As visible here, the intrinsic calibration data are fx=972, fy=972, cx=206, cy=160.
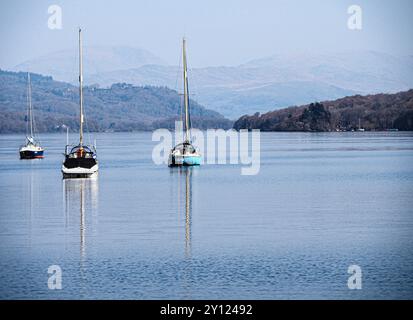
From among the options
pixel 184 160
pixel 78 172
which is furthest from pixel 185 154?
pixel 78 172

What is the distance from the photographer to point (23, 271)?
27406mm

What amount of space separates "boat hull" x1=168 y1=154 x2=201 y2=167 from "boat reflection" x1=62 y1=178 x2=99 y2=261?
43.6 feet

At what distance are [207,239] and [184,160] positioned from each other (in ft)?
143

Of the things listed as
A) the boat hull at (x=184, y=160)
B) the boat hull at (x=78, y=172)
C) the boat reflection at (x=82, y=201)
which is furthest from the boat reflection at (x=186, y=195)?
the boat hull at (x=78, y=172)

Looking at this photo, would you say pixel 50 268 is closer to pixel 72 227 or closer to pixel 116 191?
pixel 72 227

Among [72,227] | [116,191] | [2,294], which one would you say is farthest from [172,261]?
[116,191]

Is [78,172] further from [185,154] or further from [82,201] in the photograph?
[82,201]

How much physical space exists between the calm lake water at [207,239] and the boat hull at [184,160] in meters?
14.3

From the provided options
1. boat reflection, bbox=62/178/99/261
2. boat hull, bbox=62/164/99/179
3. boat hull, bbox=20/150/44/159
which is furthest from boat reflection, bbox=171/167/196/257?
boat hull, bbox=20/150/44/159

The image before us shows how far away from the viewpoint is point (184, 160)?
3019 inches

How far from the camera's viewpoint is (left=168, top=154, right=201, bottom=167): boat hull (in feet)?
250
